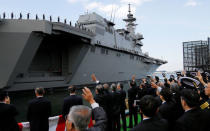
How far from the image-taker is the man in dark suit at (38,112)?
3.99 m

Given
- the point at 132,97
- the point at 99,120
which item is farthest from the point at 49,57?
the point at 99,120

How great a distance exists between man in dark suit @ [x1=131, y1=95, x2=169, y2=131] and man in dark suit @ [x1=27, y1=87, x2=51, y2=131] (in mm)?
2567

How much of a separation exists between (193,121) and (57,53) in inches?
468

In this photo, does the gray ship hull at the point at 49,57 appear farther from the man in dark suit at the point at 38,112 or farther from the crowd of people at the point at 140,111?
the man in dark suit at the point at 38,112

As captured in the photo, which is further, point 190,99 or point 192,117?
point 190,99

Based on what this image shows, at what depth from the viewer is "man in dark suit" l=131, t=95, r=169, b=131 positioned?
1.98 metres

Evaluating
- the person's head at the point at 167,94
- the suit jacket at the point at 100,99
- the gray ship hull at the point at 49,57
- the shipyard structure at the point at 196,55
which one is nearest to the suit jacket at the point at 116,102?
the suit jacket at the point at 100,99

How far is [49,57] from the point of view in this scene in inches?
Result: 514

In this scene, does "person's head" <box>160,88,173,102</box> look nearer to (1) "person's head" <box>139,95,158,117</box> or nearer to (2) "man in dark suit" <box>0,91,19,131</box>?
(1) "person's head" <box>139,95,158,117</box>

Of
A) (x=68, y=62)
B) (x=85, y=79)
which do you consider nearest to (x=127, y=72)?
(x=85, y=79)

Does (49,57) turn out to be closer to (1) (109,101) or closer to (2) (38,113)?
(1) (109,101)

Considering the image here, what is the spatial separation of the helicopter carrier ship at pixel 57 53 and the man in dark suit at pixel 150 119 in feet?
27.3

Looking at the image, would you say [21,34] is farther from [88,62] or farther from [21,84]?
[88,62]

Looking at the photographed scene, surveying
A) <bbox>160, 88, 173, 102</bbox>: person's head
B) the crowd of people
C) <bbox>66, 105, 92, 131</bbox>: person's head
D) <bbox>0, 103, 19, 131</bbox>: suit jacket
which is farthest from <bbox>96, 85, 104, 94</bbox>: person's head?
<bbox>66, 105, 92, 131</bbox>: person's head
